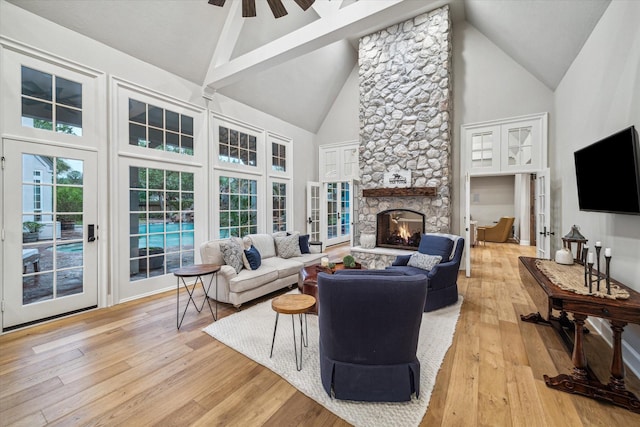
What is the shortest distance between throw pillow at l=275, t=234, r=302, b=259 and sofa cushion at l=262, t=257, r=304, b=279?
18 cm

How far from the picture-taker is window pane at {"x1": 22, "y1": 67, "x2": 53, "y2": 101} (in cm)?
295

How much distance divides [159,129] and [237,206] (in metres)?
1.93

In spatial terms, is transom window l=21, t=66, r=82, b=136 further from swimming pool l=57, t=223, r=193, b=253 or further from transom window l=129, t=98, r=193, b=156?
swimming pool l=57, t=223, r=193, b=253

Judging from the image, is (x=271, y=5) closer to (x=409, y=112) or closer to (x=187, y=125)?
(x=187, y=125)

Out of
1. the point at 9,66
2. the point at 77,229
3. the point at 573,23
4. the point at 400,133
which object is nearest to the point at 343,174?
the point at 400,133

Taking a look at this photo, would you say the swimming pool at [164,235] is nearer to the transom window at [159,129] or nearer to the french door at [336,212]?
the transom window at [159,129]

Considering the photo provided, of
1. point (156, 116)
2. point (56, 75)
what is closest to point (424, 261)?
point (156, 116)

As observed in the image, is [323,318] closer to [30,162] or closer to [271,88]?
[30,162]

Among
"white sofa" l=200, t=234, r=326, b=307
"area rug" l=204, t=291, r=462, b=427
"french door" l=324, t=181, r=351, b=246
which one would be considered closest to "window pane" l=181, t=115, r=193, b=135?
"white sofa" l=200, t=234, r=326, b=307

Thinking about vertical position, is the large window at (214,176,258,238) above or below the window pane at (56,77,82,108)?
below

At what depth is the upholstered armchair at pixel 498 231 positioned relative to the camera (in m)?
8.48

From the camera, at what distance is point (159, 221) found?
4.13 meters

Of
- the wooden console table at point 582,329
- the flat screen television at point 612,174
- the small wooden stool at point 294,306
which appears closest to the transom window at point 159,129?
the small wooden stool at point 294,306

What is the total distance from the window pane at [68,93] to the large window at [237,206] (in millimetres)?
2193
